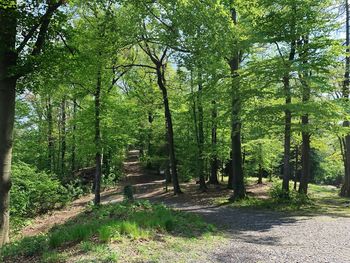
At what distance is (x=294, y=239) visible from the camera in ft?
25.1

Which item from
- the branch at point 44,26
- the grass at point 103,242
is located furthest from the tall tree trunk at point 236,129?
the branch at point 44,26

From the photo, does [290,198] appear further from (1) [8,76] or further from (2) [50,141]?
(2) [50,141]

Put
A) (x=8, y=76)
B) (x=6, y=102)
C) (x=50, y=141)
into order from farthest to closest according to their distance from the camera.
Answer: (x=50, y=141), (x=6, y=102), (x=8, y=76)

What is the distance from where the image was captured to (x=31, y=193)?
15508 mm

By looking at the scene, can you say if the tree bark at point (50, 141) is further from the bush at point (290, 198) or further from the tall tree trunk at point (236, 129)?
the bush at point (290, 198)

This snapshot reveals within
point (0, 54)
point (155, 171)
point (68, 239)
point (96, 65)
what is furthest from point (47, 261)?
point (155, 171)

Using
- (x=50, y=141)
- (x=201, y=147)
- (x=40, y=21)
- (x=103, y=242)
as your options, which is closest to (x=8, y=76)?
(x=40, y=21)

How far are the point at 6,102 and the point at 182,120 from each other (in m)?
17.0

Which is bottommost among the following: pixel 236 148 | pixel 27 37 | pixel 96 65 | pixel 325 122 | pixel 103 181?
pixel 103 181

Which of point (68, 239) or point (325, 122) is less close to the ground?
point (325, 122)

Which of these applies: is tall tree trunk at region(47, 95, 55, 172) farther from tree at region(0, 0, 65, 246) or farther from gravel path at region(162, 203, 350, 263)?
tree at region(0, 0, 65, 246)

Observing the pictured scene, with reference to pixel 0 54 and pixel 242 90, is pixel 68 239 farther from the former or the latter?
pixel 242 90

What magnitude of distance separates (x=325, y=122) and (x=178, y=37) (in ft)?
23.9

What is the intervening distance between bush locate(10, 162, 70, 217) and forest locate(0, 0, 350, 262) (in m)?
0.07
